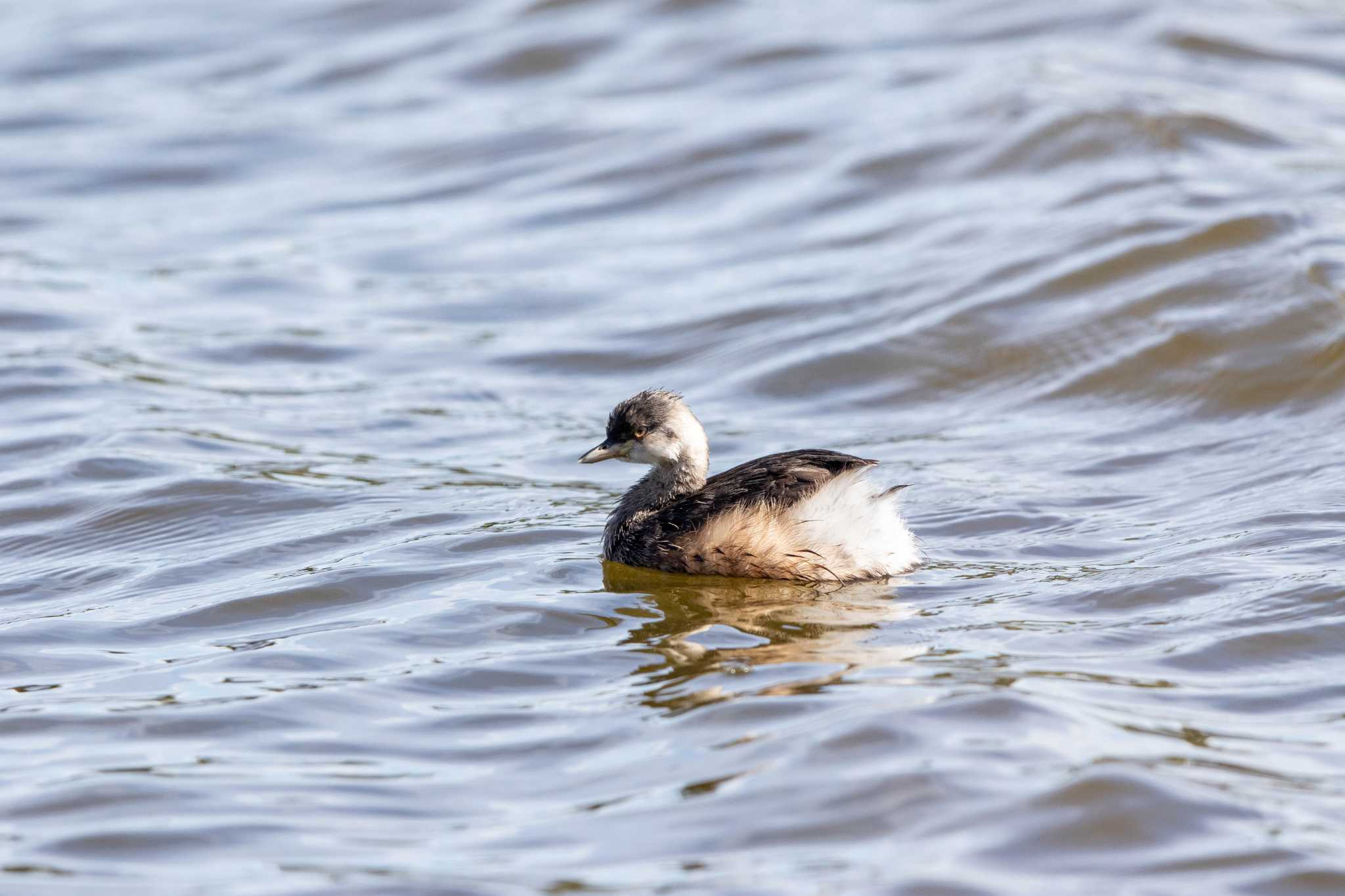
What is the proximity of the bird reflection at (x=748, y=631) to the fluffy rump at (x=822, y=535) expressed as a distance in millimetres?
65

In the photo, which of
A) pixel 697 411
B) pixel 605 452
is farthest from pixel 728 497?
pixel 697 411

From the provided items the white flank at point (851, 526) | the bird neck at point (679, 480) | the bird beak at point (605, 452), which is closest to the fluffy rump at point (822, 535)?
the white flank at point (851, 526)

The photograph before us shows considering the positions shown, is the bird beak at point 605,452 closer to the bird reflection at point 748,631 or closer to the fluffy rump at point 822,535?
the bird reflection at point 748,631

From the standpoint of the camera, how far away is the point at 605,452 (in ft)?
21.3

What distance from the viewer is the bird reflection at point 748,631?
4.92m

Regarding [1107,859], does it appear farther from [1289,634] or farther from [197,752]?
[197,752]

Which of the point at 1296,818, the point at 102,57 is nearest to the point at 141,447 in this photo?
the point at 1296,818

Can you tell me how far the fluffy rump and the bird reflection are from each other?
6cm

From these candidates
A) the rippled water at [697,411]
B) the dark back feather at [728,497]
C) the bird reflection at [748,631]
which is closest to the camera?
the rippled water at [697,411]

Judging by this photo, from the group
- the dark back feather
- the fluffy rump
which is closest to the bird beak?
the dark back feather

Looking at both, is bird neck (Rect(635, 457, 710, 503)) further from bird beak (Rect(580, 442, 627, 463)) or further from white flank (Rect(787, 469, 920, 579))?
white flank (Rect(787, 469, 920, 579))

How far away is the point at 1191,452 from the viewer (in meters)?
7.49

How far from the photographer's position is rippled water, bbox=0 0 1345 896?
13.5 feet

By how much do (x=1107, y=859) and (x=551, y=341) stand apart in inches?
247
